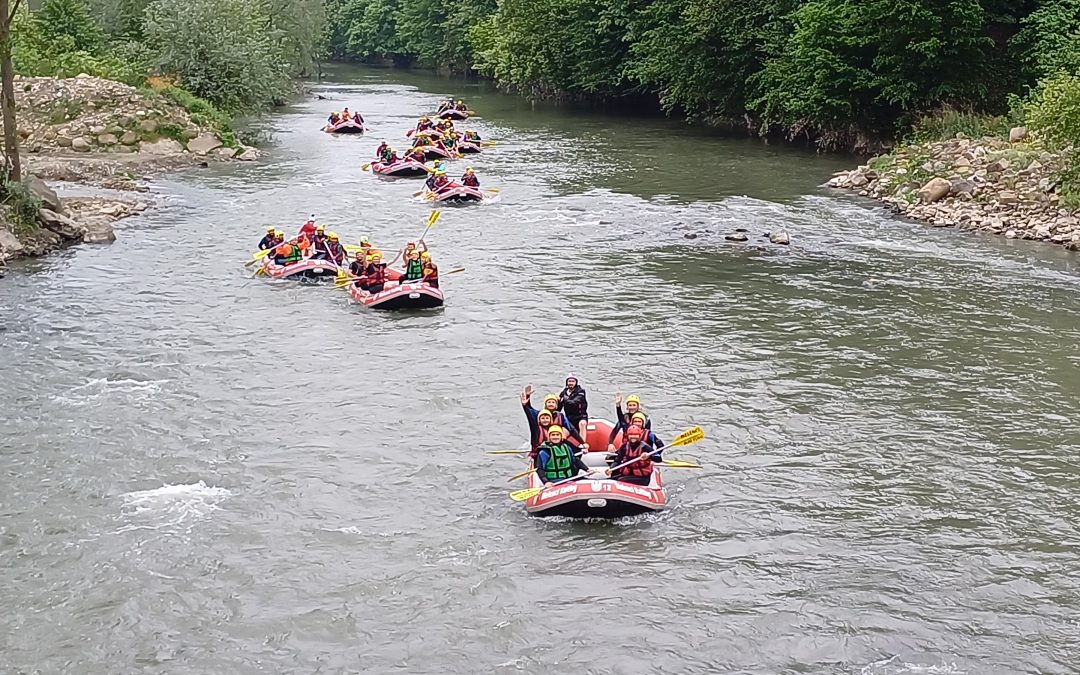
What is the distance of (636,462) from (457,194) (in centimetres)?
1941

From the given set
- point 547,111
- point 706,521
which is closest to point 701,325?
point 706,521

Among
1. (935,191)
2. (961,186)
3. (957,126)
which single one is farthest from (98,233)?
(957,126)

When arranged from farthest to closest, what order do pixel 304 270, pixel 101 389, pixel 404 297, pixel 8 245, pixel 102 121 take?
1. pixel 102 121
2. pixel 8 245
3. pixel 304 270
4. pixel 404 297
5. pixel 101 389

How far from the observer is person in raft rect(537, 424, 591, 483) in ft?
44.4

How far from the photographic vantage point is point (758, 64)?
147 ft

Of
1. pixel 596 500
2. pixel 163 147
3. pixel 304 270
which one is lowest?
pixel 596 500

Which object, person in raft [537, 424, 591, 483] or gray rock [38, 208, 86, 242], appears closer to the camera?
person in raft [537, 424, 591, 483]

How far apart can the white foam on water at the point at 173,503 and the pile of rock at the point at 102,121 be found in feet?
85.5

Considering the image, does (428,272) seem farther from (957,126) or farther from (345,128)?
(345,128)

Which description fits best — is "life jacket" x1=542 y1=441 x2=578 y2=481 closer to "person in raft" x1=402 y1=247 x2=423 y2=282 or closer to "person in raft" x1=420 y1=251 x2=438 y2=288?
"person in raft" x1=420 y1=251 x2=438 y2=288

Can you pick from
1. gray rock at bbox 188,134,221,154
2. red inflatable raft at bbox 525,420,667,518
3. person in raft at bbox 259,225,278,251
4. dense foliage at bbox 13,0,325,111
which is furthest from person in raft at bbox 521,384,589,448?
dense foliage at bbox 13,0,325,111

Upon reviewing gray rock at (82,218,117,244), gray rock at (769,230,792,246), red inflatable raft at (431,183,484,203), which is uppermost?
gray rock at (769,230,792,246)

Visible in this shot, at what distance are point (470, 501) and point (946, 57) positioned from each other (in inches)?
1100

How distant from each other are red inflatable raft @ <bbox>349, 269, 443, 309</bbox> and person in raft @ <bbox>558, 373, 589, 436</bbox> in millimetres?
6820
